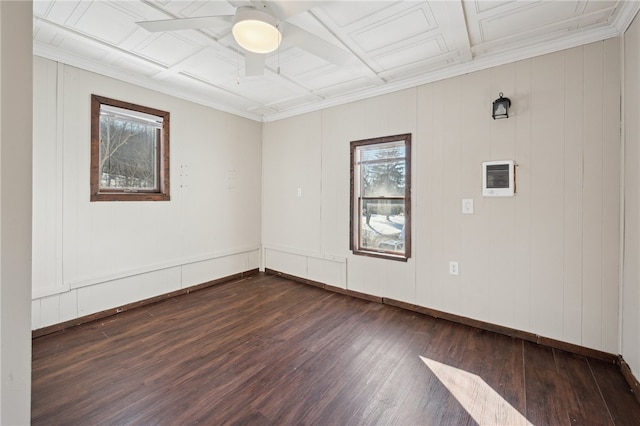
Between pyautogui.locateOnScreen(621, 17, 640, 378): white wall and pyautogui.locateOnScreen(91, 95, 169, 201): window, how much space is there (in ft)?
14.2

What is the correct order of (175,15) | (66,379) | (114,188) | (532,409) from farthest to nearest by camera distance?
(114,188) → (175,15) → (66,379) → (532,409)

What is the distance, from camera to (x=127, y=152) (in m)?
3.27

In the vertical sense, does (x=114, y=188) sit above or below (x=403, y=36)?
below

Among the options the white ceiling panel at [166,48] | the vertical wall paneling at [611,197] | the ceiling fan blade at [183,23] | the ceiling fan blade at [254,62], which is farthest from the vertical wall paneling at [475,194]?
the white ceiling panel at [166,48]

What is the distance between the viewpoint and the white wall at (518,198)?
2285 millimetres

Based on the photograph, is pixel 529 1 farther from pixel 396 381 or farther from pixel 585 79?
pixel 396 381

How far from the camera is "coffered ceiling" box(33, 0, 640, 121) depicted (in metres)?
2.05

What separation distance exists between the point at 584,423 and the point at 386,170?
2.63 m

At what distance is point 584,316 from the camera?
2.35 m

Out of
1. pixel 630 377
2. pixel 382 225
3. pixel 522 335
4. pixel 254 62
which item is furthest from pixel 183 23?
pixel 630 377

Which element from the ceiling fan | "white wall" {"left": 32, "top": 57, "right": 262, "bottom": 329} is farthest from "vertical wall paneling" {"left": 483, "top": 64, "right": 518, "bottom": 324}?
"white wall" {"left": 32, "top": 57, "right": 262, "bottom": 329}

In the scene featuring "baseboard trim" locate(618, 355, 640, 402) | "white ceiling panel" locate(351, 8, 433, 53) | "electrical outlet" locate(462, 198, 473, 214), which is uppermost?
"white ceiling panel" locate(351, 8, 433, 53)

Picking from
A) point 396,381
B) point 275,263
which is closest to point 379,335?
point 396,381

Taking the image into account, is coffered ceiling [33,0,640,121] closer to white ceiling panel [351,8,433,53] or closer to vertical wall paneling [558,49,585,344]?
white ceiling panel [351,8,433,53]
